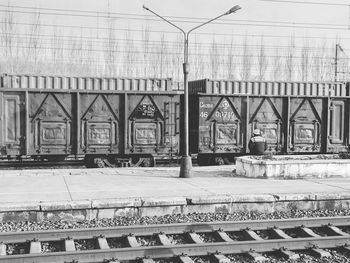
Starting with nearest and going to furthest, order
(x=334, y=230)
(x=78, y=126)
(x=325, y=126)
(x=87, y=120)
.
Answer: (x=334, y=230)
(x=78, y=126)
(x=87, y=120)
(x=325, y=126)

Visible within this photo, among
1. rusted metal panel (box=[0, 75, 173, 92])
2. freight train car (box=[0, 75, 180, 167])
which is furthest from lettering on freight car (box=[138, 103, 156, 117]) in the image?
rusted metal panel (box=[0, 75, 173, 92])

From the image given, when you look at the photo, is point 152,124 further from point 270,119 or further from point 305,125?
point 305,125

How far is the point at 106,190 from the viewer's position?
11062 millimetres

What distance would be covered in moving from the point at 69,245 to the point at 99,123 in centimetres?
1039

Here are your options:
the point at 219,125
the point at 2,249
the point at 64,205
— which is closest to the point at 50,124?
the point at 219,125

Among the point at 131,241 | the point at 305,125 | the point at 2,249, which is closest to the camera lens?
the point at 2,249

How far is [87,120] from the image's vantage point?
1764 centimetres

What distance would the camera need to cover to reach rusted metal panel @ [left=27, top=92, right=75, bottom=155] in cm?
1720

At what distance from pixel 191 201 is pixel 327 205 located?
127 inches

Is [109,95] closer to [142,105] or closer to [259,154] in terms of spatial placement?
[142,105]

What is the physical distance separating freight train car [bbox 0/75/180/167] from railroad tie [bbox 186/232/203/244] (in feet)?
31.9

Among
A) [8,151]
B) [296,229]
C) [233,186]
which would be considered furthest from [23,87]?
[296,229]

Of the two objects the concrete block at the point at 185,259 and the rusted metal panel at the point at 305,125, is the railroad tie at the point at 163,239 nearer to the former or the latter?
the concrete block at the point at 185,259

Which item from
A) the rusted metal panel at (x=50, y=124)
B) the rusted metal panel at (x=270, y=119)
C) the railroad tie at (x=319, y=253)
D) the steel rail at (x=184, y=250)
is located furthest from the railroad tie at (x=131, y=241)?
the rusted metal panel at (x=270, y=119)
